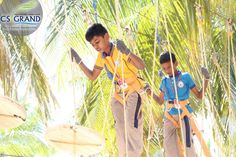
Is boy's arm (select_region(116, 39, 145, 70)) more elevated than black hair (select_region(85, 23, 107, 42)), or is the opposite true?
black hair (select_region(85, 23, 107, 42))

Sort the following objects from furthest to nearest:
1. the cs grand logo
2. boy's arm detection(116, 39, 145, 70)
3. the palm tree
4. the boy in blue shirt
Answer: the palm tree < the cs grand logo < the boy in blue shirt < boy's arm detection(116, 39, 145, 70)

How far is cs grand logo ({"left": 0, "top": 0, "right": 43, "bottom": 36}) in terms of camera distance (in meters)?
8.36

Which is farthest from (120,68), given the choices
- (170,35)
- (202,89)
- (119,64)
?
(170,35)

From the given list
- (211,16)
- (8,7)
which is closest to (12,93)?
(8,7)

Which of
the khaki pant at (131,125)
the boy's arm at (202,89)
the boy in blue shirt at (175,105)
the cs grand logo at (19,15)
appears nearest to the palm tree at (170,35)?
the cs grand logo at (19,15)

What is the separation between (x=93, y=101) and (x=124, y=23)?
1130mm

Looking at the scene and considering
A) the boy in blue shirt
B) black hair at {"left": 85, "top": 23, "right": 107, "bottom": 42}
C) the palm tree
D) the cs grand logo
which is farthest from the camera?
the palm tree

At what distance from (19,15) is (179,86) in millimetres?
3253

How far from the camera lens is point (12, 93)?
8.05 m

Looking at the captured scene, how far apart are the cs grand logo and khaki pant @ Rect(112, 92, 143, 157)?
3172 millimetres

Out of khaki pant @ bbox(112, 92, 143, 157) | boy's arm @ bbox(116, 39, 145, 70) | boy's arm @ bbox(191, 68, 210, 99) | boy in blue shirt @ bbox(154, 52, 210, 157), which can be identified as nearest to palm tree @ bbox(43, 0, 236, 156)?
boy's arm @ bbox(191, 68, 210, 99)

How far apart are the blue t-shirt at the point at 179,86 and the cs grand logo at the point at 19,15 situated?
3.08m

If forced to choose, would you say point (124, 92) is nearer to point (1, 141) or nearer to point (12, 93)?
point (12, 93)

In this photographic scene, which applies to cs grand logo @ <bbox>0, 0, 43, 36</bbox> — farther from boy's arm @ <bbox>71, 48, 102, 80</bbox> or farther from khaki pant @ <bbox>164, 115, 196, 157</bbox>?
khaki pant @ <bbox>164, 115, 196, 157</bbox>
